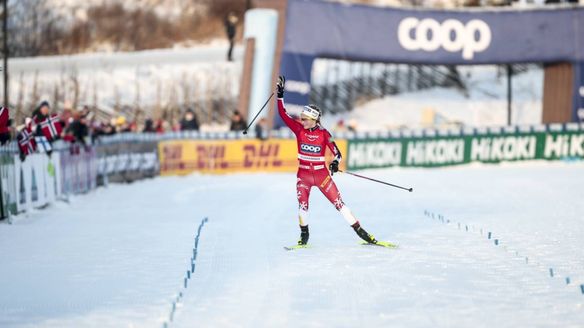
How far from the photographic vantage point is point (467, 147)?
87.7ft

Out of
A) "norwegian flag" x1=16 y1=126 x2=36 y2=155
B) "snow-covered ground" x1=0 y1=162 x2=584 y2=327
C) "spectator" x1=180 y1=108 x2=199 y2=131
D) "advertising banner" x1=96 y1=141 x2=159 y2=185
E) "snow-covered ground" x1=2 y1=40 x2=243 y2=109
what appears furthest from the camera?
"snow-covered ground" x1=2 y1=40 x2=243 y2=109

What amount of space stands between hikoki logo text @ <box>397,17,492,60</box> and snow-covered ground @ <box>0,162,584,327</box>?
1245cm

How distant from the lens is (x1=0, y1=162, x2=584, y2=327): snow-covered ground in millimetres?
6590

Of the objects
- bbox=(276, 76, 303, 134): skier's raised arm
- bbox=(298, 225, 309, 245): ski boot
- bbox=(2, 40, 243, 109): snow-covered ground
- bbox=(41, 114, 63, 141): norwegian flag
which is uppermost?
bbox=(2, 40, 243, 109): snow-covered ground

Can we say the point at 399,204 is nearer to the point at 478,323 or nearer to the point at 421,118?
the point at 478,323

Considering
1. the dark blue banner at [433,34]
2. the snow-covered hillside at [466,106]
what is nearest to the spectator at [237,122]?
the dark blue banner at [433,34]

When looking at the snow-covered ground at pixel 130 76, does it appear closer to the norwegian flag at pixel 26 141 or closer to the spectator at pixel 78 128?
the spectator at pixel 78 128

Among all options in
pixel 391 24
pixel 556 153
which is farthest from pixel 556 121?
pixel 391 24

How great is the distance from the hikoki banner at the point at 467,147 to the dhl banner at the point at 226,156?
2139mm

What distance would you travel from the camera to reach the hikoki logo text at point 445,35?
2809 cm

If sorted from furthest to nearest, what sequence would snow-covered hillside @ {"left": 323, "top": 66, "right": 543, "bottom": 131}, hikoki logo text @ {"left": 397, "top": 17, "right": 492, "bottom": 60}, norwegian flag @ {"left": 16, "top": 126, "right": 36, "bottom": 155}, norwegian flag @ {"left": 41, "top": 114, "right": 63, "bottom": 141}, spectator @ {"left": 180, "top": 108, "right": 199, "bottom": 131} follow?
snow-covered hillside @ {"left": 323, "top": 66, "right": 543, "bottom": 131} < hikoki logo text @ {"left": 397, "top": 17, "right": 492, "bottom": 60} < spectator @ {"left": 180, "top": 108, "right": 199, "bottom": 131} < norwegian flag @ {"left": 41, "top": 114, "right": 63, "bottom": 141} < norwegian flag @ {"left": 16, "top": 126, "right": 36, "bottom": 155}

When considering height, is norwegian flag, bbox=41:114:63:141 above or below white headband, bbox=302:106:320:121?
below

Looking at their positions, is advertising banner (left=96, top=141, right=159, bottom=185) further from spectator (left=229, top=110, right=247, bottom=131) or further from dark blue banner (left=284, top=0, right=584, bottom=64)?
dark blue banner (left=284, top=0, right=584, bottom=64)

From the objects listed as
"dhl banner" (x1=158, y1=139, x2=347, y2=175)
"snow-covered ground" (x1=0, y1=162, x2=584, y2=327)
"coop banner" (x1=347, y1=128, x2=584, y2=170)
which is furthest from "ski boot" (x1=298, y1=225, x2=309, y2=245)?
"coop banner" (x1=347, y1=128, x2=584, y2=170)
